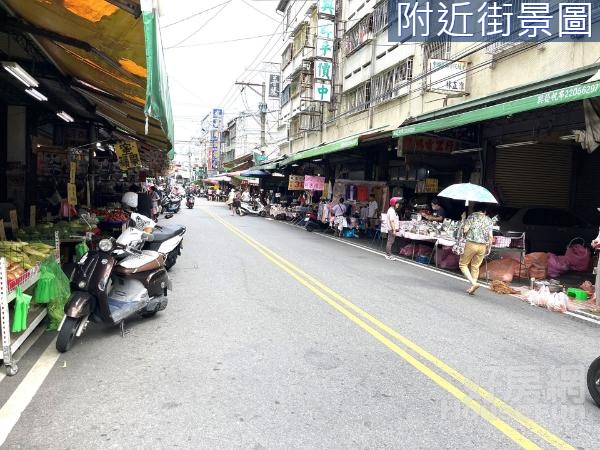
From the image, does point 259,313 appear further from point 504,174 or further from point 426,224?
point 504,174

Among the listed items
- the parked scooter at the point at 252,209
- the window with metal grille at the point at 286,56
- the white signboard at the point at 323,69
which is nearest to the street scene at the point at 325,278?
the white signboard at the point at 323,69

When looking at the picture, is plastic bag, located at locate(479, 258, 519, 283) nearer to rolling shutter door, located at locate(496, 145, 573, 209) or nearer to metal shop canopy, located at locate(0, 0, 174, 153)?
rolling shutter door, located at locate(496, 145, 573, 209)

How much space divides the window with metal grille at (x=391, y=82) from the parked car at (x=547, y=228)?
718cm

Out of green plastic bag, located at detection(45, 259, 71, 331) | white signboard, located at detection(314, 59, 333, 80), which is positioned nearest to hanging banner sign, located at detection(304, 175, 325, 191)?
white signboard, located at detection(314, 59, 333, 80)

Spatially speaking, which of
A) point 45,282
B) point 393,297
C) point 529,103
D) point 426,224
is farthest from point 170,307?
point 426,224

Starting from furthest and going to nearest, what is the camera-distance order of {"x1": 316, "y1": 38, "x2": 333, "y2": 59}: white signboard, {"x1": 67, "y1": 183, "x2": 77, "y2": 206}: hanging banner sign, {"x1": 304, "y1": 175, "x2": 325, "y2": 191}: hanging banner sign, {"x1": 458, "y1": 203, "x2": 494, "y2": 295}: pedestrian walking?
{"x1": 316, "y1": 38, "x2": 333, "y2": 59}: white signboard, {"x1": 304, "y1": 175, "x2": 325, "y2": 191}: hanging banner sign, {"x1": 67, "y1": 183, "x2": 77, "y2": 206}: hanging banner sign, {"x1": 458, "y1": 203, "x2": 494, "y2": 295}: pedestrian walking

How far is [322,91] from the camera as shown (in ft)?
87.0

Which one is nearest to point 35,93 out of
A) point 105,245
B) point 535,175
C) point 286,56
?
point 105,245

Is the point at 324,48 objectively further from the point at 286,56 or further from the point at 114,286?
the point at 114,286

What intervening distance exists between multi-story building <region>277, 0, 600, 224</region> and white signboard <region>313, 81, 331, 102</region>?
1.95 meters

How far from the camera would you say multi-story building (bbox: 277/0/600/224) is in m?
11.4

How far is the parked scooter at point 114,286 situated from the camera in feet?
16.8

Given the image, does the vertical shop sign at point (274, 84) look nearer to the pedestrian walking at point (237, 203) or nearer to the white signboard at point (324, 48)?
the pedestrian walking at point (237, 203)

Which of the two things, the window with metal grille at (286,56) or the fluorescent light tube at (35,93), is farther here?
the window with metal grille at (286,56)
